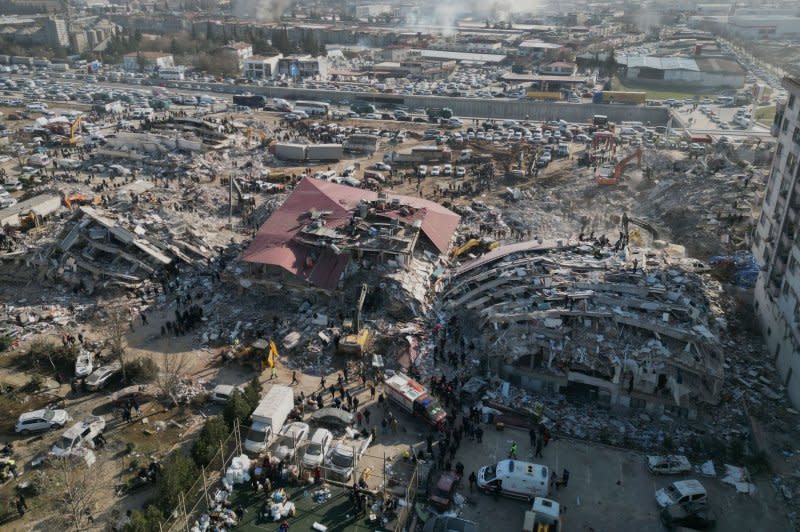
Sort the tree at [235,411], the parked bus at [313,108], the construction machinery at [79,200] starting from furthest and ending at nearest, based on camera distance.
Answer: the parked bus at [313,108] < the construction machinery at [79,200] < the tree at [235,411]

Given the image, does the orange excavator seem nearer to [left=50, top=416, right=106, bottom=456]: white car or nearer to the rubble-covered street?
the rubble-covered street

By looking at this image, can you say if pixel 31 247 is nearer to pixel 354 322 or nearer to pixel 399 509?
pixel 354 322

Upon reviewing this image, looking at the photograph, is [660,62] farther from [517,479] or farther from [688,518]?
[517,479]

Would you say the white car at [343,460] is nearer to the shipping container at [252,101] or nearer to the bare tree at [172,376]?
the bare tree at [172,376]

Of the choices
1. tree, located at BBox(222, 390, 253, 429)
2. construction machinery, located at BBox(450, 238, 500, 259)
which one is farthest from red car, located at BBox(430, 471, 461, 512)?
construction machinery, located at BBox(450, 238, 500, 259)

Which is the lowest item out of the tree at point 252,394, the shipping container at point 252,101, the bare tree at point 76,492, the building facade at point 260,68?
the bare tree at point 76,492

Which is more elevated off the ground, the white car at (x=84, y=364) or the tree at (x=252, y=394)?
the tree at (x=252, y=394)

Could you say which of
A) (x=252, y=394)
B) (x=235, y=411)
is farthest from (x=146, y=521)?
(x=252, y=394)

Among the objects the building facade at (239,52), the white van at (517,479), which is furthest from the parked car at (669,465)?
the building facade at (239,52)
